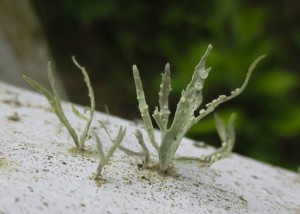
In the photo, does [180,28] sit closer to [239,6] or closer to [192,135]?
[239,6]

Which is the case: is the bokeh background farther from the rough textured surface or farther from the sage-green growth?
the sage-green growth

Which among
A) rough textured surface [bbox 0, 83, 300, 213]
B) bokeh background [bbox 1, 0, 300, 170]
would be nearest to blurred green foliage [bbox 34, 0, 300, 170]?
bokeh background [bbox 1, 0, 300, 170]

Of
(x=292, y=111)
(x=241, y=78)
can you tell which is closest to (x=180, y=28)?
(x=241, y=78)

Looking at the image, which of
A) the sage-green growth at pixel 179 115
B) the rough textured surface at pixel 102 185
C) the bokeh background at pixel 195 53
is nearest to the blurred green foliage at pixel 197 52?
the bokeh background at pixel 195 53

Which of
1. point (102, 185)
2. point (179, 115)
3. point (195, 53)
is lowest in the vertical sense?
point (102, 185)

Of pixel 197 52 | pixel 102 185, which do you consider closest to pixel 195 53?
pixel 197 52

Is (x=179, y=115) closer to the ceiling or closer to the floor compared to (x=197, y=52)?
closer to the floor

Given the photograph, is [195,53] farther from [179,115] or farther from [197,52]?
[179,115]

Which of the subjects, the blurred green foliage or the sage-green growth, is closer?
the sage-green growth
